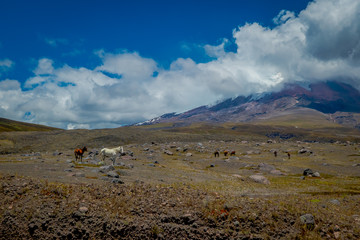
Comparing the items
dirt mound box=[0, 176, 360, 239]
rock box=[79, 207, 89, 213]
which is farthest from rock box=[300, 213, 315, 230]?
rock box=[79, 207, 89, 213]

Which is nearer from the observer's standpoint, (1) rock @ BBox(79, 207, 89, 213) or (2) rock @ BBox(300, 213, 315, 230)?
(2) rock @ BBox(300, 213, 315, 230)

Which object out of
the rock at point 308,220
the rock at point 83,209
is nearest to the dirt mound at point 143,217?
the rock at point 83,209

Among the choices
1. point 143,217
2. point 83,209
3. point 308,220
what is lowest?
point 308,220

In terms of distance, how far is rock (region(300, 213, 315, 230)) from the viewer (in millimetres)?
14999

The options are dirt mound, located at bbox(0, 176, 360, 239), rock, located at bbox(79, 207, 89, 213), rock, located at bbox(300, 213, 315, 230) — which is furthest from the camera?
rock, located at bbox(79, 207, 89, 213)

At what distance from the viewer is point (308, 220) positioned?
49.9ft

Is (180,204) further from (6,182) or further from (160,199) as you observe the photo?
(6,182)

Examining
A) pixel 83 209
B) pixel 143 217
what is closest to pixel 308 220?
pixel 143 217

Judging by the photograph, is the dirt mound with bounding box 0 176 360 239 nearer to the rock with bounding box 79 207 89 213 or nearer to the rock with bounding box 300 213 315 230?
the rock with bounding box 79 207 89 213

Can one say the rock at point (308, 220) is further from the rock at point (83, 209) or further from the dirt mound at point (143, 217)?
the rock at point (83, 209)

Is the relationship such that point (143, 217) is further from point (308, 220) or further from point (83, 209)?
point (308, 220)

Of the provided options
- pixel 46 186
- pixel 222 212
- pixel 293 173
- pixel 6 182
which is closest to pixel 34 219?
pixel 46 186

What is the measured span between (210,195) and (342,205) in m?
16.2

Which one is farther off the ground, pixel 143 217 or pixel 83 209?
pixel 83 209
